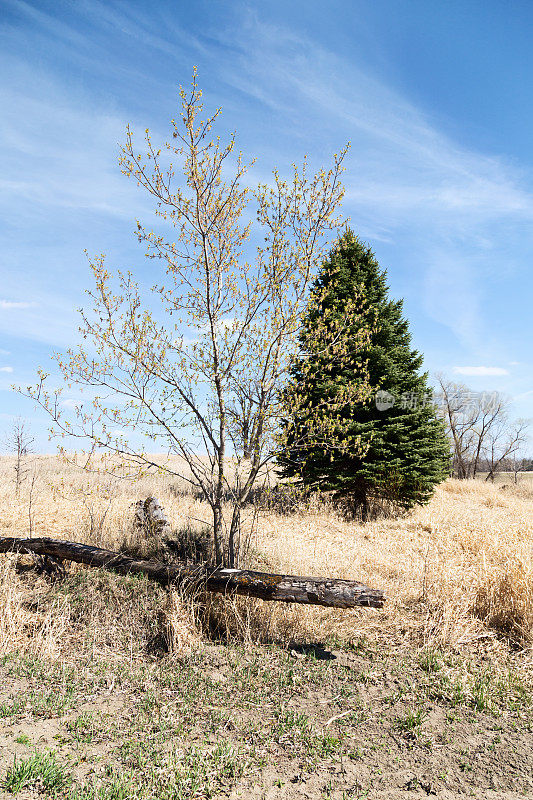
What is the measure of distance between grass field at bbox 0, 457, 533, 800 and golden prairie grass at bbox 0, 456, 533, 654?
29mm

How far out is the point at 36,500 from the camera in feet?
36.7

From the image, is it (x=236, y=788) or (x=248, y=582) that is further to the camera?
(x=248, y=582)

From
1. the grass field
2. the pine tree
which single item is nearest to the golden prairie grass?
the grass field

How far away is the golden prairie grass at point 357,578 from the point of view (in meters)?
5.61

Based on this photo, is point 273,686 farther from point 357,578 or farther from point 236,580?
point 357,578

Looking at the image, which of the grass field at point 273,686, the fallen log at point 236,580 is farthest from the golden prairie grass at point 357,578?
the fallen log at point 236,580

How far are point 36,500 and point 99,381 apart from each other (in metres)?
A: 6.32

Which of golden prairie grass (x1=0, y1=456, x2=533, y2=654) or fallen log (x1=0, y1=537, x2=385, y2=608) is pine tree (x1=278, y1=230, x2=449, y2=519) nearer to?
golden prairie grass (x1=0, y1=456, x2=533, y2=654)

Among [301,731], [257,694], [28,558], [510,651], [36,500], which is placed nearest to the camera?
[301,731]

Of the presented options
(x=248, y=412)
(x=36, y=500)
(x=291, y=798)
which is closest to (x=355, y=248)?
(x=248, y=412)

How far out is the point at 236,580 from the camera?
569 cm

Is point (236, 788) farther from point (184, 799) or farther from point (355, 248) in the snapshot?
point (355, 248)

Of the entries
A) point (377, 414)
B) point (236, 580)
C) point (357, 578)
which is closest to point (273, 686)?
point (236, 580)

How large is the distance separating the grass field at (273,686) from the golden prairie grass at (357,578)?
0.03m
